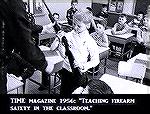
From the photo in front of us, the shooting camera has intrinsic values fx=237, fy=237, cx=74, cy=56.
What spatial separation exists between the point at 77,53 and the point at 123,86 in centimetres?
35

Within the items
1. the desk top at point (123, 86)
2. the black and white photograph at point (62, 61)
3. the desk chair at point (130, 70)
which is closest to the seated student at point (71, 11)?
the black and white photograph at point (62, 61)

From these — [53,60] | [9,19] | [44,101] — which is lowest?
[44,101]

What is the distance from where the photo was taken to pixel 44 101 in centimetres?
129

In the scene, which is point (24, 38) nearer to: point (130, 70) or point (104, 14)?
point (104, 14)

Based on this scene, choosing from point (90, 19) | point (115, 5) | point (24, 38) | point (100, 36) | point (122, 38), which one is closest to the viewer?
point (24, 38)

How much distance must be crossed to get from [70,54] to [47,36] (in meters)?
0.22

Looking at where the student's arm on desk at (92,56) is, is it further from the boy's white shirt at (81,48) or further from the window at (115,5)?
the window at (115,5)

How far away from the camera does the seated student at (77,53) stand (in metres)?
1.48

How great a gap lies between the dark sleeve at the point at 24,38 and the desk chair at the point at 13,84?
0.26m

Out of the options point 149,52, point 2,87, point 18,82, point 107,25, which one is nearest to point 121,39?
point 107,25

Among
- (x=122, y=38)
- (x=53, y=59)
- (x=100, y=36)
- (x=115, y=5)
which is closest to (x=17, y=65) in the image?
(x=53, y=59)

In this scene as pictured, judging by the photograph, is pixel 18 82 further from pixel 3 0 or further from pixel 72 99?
pixel 3 0

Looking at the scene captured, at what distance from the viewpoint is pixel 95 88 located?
1.41 metres

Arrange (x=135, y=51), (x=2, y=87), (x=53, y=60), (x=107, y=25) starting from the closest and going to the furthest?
1. (x=2, y=87)
2. (x=53, y=60)
3. (x=135, y=51)
4. (x=107, y=25)
